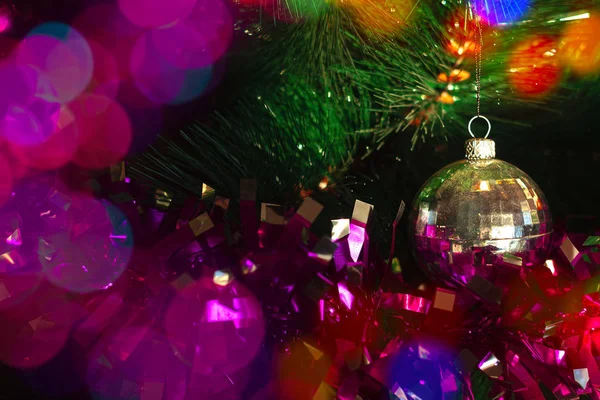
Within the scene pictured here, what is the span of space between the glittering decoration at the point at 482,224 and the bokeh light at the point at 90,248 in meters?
0.28

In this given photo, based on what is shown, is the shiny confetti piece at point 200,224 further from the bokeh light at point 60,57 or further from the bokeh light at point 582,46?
the bokeh light at point 582,46

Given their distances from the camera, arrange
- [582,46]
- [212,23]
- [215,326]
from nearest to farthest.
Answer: [215,326] < [212,23] < [582,46]

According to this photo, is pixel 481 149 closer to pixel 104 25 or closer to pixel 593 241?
pixel 593 241

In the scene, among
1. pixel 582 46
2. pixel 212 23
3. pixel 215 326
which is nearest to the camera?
pixel 215 326

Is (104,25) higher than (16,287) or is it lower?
higher

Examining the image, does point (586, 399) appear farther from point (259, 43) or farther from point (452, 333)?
point (259, 43)

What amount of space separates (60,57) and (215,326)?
26cm

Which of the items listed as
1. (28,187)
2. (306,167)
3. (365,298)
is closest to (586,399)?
(365,298)

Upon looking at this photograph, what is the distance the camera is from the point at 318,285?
0.38 meters

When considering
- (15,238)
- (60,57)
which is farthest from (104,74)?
(15,238)

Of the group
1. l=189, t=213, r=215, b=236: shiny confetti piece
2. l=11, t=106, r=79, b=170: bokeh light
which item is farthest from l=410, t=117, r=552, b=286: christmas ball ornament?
l=11, t=106, r=79, b=170: bokeh light

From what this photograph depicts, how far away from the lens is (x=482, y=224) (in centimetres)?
50

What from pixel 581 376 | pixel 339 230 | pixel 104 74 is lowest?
pixel 581 376

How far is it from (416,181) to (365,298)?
38 centimetres
